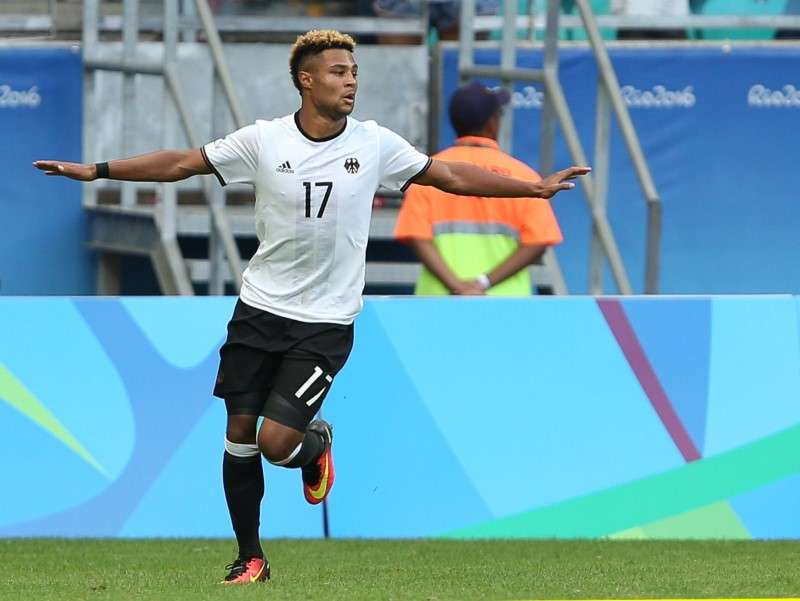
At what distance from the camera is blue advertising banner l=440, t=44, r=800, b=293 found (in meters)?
12.3

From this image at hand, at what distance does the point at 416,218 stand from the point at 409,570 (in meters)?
2.17

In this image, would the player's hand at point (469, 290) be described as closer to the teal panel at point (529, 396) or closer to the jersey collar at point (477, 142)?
the teal panel at point (529, 396)

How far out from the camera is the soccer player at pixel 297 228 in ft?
22.2

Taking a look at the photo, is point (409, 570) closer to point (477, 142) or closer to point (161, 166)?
point (161, 166)

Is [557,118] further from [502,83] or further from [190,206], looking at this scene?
[190,206]

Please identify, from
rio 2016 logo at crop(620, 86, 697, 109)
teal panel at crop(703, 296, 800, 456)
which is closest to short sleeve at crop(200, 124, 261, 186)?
teal panel at crop(703, 296, 800, 456)

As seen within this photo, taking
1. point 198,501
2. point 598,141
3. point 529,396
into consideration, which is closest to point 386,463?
point 529,396

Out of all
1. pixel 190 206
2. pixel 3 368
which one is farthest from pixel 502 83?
pixel 3 368

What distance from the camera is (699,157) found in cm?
1239

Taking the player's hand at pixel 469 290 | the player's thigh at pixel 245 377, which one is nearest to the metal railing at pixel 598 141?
the player's hand at pixel 469 290

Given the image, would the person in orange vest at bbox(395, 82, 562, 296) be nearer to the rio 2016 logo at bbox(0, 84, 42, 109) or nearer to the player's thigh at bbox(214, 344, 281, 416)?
the player's thigh at bbox(214, 344, 281, 416)

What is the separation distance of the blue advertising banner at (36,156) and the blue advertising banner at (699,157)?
2.47 metres

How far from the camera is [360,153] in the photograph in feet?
22.4

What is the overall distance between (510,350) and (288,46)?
454 cm
